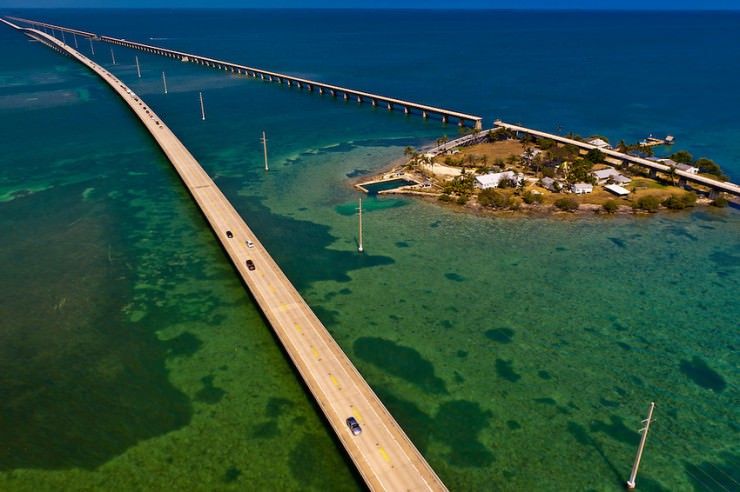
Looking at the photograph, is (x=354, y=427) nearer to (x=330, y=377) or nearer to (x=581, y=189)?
(x=330, y=377)

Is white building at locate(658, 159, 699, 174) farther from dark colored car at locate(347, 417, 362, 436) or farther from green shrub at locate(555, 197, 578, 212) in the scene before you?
dark colored car at locate(347, 417, 362, 436)

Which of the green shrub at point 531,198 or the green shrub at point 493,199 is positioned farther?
the green shrub at point 531,198

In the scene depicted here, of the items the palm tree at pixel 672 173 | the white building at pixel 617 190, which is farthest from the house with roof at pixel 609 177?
the palm tree at pixel 672 173

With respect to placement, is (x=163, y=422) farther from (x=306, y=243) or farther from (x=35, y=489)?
(x=306, y=243)

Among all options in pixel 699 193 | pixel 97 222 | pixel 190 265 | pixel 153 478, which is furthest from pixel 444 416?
pixel 699 193

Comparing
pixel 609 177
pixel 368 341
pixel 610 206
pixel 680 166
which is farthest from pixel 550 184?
pixel 368 341

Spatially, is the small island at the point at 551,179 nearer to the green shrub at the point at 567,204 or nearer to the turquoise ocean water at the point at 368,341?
the green shrub at the point at 567,204

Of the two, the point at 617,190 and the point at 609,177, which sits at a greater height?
the point at 609,177
